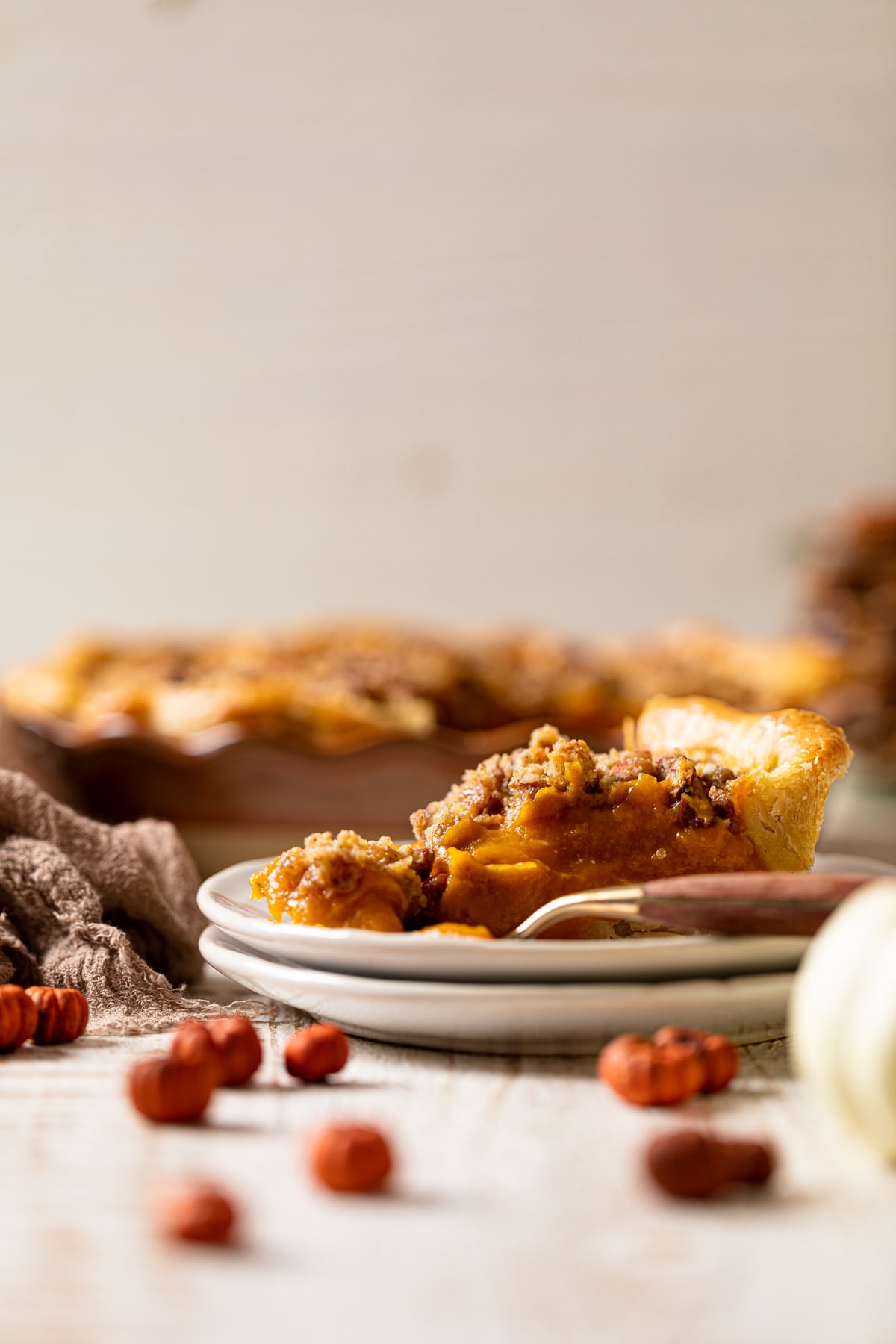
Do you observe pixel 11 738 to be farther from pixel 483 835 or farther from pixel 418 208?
pixel 418 208

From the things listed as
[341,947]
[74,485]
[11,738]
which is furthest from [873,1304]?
[74,485]

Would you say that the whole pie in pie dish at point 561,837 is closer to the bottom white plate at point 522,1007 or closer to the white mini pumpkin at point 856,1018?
the bottom white plate at point 522,1007

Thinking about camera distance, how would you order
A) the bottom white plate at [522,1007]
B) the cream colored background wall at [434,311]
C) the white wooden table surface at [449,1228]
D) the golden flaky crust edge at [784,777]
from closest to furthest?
the white wooden table surface at [449,1228] → the bottom white plate at [522,1007] → the golden flaky crust edge at [784,777] → the cream colored background wall at [434,311]

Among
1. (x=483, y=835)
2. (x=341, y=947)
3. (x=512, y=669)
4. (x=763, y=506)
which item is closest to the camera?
(x=341, y=947)

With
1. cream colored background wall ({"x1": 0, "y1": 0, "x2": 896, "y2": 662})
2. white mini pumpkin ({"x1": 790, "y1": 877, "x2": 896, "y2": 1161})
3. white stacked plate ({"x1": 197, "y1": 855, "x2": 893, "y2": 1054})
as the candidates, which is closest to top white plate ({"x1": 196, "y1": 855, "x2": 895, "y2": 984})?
white stacked plate ({"x1": 197, "y1": 855, "x2": 893, "y2": 1054})

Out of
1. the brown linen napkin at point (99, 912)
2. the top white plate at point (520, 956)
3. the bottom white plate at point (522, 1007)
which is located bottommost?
Answer: the brown linen napkin at point (99, 912)

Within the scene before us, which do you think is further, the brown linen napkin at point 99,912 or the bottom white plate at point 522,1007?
the brown linen napkin at point 99,912

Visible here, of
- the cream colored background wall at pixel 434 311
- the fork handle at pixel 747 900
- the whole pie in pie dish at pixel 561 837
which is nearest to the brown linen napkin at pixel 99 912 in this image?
the whole pie in pie dish at pixel 561 837
